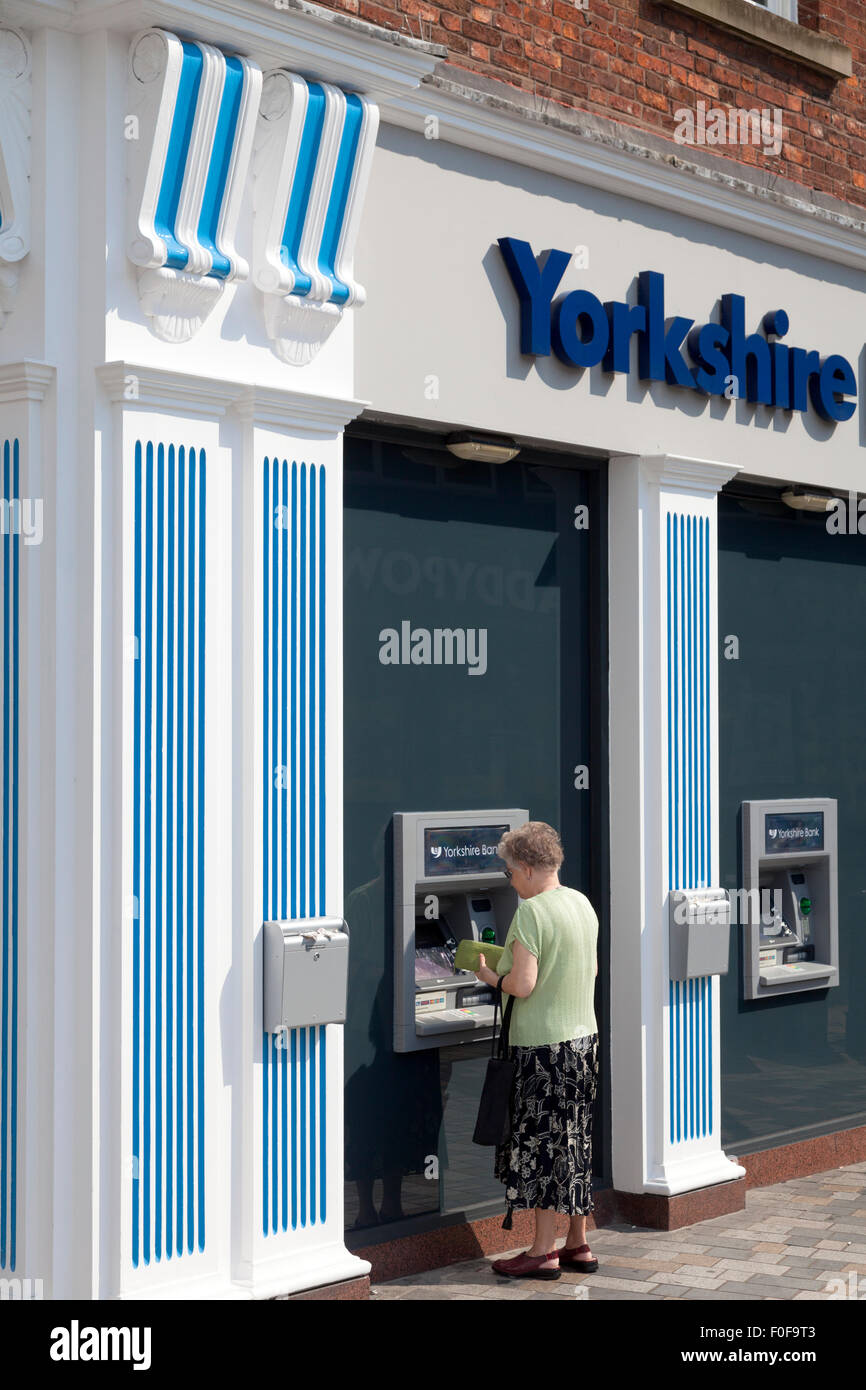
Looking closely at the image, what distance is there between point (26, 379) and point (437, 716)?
227cm

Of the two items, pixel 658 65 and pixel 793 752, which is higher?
pixel 658 65

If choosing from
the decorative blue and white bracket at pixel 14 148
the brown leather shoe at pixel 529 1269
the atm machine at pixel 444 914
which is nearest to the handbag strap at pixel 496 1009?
the atm machine at pixel 444 914

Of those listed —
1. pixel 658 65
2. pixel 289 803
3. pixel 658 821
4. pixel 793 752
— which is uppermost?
pixel 658 65

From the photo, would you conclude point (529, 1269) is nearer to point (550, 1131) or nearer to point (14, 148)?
point (550, 1131)

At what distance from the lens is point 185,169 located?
17.9 feet

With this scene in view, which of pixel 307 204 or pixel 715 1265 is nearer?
pixel 307 204

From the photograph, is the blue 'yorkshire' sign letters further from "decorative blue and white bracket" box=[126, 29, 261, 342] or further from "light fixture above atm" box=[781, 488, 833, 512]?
"decorative blue and white bracket" box=[126, 29, 261, 342]

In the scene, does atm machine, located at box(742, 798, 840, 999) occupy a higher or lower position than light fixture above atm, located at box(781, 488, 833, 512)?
lower

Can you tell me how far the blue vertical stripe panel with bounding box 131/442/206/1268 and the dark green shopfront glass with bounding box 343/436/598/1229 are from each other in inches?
39.9

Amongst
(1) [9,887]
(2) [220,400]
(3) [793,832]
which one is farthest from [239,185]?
(3) [793,832]

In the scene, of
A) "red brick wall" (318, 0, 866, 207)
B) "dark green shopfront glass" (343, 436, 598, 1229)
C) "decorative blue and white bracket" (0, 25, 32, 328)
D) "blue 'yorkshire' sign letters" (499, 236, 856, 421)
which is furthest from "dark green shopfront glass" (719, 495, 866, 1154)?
"decorative blue and white bracket" (0, 25, 32, 328)

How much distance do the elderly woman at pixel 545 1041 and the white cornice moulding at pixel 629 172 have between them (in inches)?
106

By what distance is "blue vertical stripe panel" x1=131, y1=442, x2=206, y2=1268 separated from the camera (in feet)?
17.6
